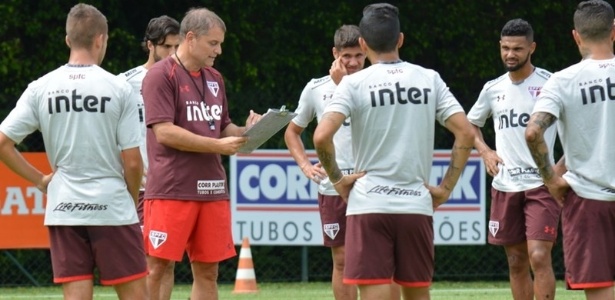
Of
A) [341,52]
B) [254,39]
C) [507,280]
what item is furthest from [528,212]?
[254,39]

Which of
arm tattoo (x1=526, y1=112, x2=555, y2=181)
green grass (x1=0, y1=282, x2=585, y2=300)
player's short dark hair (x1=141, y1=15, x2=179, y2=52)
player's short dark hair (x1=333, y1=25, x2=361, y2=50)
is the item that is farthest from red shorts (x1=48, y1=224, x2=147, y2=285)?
green grass (x1=0, y1=282, x2=585, y2=300)

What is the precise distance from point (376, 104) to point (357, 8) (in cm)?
1159

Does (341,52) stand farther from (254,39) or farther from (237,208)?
(254,39)

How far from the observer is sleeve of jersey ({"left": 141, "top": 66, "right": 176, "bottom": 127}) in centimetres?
820

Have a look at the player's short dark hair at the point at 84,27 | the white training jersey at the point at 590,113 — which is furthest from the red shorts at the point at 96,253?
the white training jersey at the point at 590,113

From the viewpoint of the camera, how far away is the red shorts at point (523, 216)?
10.0m

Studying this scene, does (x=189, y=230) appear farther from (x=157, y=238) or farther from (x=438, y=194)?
(x=438, y=194)

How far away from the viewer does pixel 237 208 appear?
50.4 feet

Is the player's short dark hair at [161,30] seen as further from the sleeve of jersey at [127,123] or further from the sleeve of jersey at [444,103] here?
the sleeve of jersey at [444,103]

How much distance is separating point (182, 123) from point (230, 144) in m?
0.44

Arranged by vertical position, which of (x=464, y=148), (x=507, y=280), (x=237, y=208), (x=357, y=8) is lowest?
(x=507, y=280)

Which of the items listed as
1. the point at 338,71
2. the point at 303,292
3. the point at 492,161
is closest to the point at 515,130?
the point at 492,161

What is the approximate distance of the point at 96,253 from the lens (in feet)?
24.2

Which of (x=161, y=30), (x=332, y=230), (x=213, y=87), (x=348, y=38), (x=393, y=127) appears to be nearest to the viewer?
(x=393, y=127)
